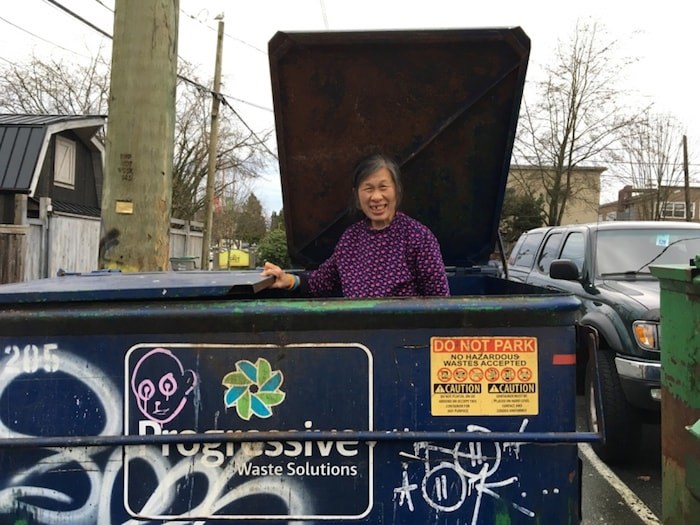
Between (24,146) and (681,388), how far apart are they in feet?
48.2

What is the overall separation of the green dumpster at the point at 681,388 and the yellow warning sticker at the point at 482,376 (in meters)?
1.25

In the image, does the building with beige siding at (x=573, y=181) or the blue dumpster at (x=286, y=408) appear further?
the building with beige siding at (x=573, y=181)

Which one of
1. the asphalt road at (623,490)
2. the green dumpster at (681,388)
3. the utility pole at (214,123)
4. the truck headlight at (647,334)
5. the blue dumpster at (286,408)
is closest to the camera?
the blue dumpster at (286,408)

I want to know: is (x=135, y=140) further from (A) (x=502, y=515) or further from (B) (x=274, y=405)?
(A) (x=502, y=515)

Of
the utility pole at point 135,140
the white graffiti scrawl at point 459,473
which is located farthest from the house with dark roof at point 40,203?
the white graffiti scrawl at point 459,473

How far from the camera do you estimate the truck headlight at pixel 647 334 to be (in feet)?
15.0

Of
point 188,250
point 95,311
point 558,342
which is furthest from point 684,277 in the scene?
point 188,250

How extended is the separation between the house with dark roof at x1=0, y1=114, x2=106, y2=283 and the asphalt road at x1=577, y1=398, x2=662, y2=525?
408 inches

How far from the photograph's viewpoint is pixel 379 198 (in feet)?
9.43

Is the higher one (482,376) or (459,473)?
(482,376)

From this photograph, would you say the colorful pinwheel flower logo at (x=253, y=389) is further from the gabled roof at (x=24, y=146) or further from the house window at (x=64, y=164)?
the house window at (x=64, y=164)

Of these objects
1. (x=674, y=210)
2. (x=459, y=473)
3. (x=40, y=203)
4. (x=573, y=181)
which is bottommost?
(x=459, y=473)

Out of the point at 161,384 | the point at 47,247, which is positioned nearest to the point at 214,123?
the point at 47,247

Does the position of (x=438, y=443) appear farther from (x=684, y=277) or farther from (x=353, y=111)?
(x=353, y=111)
